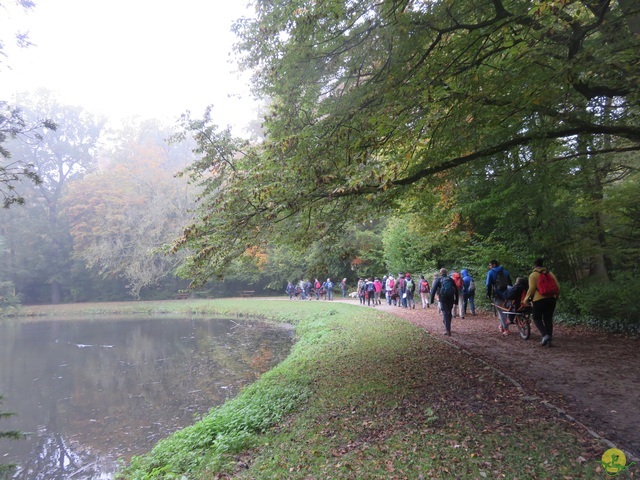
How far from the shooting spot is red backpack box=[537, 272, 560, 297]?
7.02 m

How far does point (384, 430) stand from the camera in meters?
4.58

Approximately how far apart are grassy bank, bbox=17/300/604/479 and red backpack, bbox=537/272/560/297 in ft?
6.00

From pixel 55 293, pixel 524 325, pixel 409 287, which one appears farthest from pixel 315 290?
pixel 55 293

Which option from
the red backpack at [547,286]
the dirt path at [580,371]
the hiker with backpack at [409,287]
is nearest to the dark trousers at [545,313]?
the red backpack at [547,286]

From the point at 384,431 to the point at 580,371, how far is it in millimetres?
3402

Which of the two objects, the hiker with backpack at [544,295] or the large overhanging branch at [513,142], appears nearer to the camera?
the large overhanging branch at [513,142]

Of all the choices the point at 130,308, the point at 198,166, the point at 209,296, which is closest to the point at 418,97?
the point at 198,166

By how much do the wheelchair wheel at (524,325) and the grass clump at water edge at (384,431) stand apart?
1694 mm

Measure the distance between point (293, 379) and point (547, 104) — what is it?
6.64 metres

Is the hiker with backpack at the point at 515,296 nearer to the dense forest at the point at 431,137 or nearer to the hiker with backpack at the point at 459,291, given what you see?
the dense forest at the point at 431,137

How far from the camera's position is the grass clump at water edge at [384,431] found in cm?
362

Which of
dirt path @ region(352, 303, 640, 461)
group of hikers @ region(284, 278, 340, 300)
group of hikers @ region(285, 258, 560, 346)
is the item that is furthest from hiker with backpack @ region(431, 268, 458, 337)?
group of hikers @ region(284, 278, 340, 300)

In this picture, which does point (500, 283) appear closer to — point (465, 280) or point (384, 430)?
point (465, 280)

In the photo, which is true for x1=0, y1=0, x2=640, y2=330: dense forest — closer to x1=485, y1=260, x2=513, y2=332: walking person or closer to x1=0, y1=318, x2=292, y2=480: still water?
x1=485, y1=260, x2=513, y2=332: walking person
